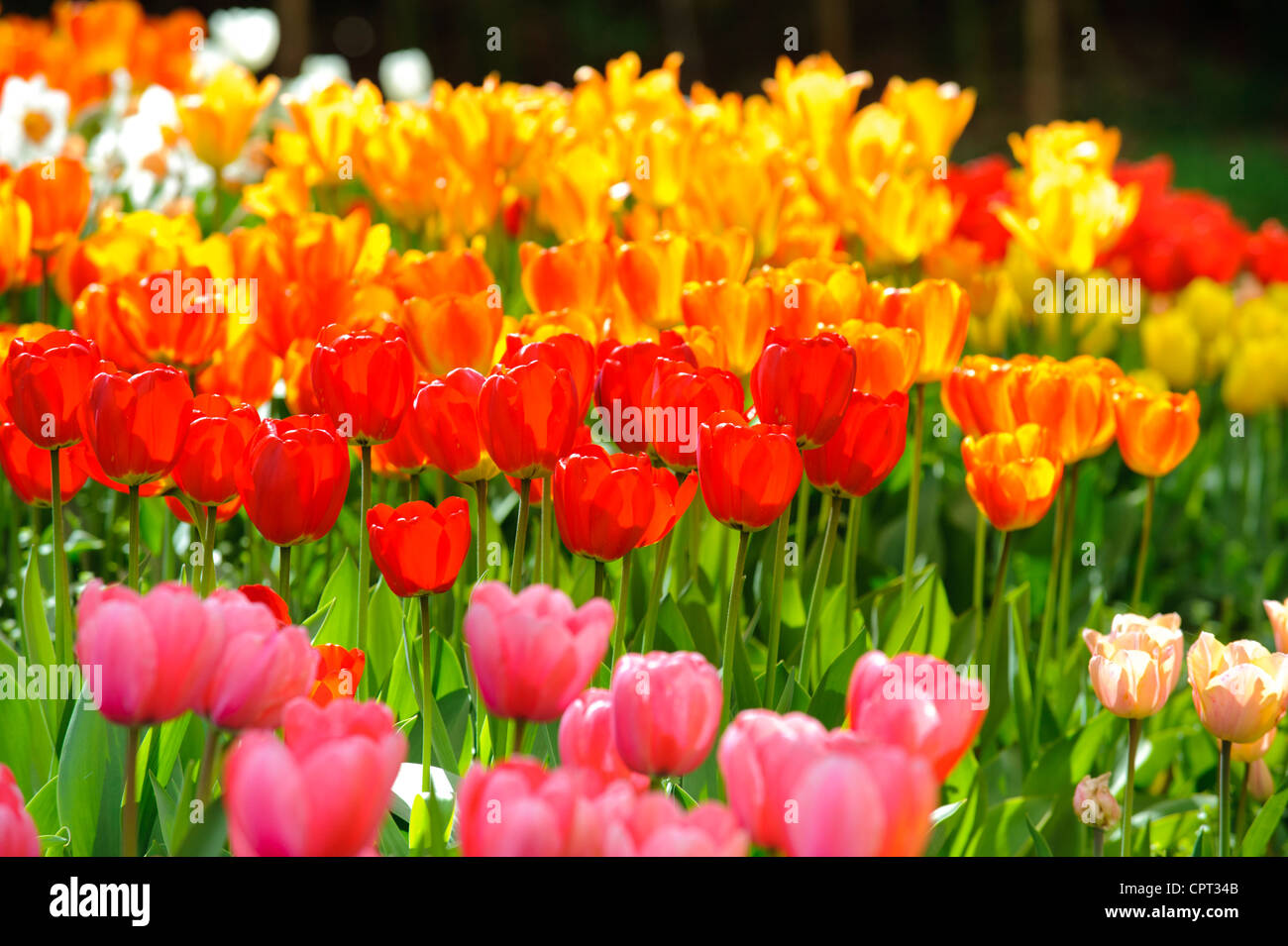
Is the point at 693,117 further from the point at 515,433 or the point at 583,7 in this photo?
the point at 583,7

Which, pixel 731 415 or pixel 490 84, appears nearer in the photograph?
pixel 731 415

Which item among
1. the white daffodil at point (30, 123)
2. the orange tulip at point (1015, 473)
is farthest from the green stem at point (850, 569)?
the white daffodil at point (30, 123)

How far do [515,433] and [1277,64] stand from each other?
Answer: 16379 millimetres

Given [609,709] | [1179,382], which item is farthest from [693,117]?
[609,709]

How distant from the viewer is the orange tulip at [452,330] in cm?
158

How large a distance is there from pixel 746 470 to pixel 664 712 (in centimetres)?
38

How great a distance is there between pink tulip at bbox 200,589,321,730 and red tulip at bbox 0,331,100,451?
1.51ft

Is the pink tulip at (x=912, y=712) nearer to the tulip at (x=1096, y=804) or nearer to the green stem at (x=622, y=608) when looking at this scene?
the green stem at (x=622, y=608)

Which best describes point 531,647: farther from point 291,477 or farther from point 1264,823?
point 1264,823

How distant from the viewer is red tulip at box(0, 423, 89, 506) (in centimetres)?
144

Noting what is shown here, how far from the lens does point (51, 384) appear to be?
4.16ft
